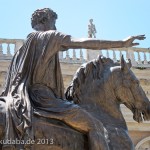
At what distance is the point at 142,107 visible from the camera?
3.65 metres

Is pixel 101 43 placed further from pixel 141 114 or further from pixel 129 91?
pixel 141 114

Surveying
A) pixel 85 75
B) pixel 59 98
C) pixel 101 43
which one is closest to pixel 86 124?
pixel 59 98

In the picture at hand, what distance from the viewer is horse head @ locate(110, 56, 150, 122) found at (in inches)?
143

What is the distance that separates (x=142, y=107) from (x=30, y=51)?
3.34 ft

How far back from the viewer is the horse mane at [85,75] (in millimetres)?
3580

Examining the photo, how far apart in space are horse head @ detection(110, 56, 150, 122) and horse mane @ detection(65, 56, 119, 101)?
0.11m

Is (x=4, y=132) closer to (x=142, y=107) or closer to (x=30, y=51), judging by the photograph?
(x=30, y=51)

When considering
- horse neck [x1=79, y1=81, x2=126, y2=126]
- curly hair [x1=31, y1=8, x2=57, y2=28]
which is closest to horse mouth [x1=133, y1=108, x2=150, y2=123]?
horse neck [x1=79, y1=81, x2=126, y2=126]

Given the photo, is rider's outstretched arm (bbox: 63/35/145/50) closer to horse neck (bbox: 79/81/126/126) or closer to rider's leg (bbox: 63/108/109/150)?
horse neck (bbox: 79/81/126/126)

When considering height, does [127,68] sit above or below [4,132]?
above

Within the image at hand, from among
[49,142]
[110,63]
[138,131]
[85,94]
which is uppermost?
[110,63]

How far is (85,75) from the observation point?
362 cm

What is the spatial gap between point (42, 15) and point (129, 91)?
38.0 inches

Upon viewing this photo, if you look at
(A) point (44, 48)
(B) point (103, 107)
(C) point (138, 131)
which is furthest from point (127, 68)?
(C) point (138, 131)
